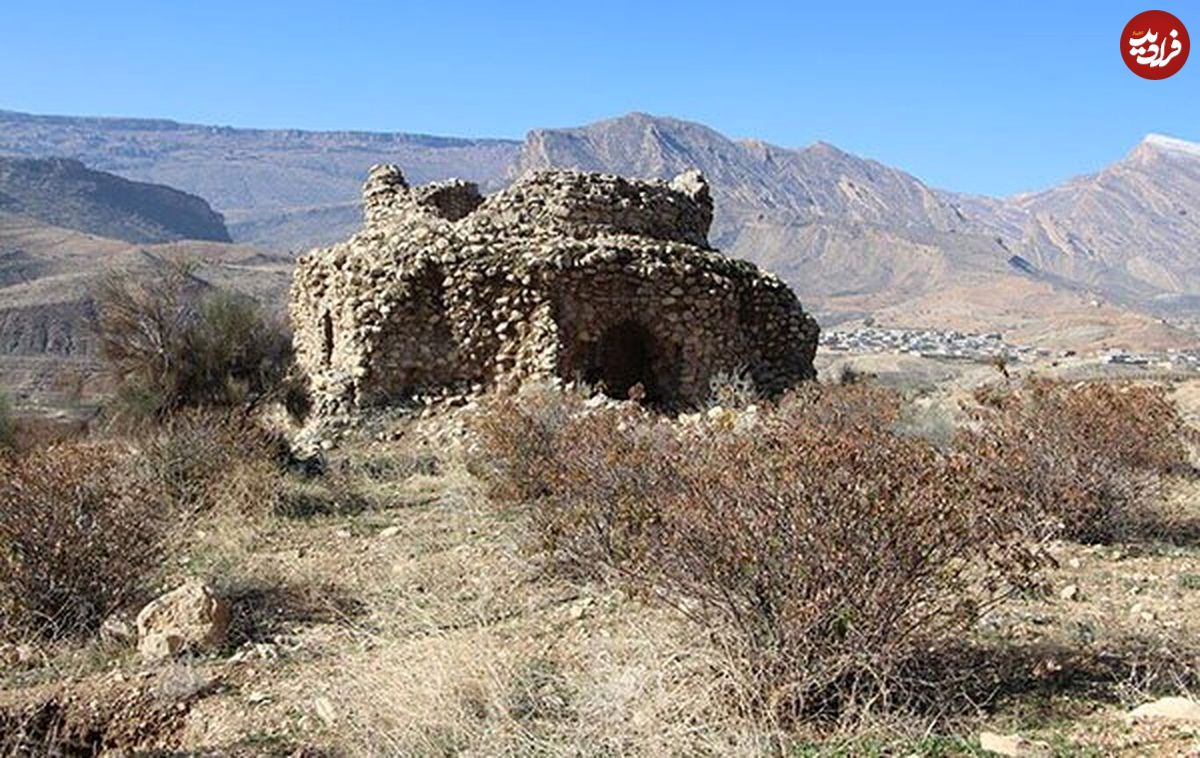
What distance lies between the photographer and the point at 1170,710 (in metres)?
3.81

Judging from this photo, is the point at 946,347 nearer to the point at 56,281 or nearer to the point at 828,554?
the point at 56,281

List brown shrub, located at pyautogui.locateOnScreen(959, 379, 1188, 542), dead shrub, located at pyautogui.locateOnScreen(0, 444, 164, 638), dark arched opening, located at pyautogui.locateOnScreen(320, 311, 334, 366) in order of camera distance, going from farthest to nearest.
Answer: dark arched opening, located at pyautogui.locateOnScreen(320, 311, 334, 366)
brown shrub, located at pyautogui.locateOnScreen(959, 379, 1188, 542)
dead shrub, located at pyautogui.locateOnScreen(0, 444, 164, 638)

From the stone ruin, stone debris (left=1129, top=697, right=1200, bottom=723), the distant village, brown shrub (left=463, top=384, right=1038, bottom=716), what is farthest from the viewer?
the distant village

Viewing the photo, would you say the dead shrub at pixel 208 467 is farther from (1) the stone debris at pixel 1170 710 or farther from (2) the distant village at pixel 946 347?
(2) the distant village at pixel 946 347

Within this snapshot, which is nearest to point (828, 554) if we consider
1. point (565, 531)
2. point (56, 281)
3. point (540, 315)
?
point (565, 531)

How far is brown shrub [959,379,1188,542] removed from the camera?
706 centimetres

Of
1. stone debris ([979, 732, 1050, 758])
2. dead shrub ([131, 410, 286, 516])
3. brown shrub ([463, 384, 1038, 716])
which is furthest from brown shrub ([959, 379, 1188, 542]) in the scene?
dead shrub ([131, 410, 286, 516])

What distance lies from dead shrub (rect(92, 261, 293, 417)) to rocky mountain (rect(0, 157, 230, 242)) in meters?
122

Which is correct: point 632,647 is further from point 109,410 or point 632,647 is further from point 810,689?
point 109,410

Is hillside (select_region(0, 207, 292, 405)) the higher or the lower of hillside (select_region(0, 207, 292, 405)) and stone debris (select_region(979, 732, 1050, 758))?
the lower

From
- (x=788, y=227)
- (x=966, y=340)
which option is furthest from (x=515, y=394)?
(x=788, y=227)

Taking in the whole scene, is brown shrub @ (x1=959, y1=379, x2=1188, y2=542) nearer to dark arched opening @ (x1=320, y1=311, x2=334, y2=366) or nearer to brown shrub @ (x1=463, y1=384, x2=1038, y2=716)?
brown shrub @ (x1=463, y1=384, x2=1038, y2=716)

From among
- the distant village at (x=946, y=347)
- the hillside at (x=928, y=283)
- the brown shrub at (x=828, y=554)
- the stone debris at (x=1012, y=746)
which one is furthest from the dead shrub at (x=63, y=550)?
the hillside at (x=928, y=283)

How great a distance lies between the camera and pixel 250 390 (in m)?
14.4
